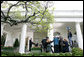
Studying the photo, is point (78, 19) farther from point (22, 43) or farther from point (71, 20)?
point (22, 43)

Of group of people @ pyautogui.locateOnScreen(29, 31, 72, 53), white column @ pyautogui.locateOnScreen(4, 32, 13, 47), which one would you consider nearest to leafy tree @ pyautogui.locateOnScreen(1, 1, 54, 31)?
group of people @ pyautogui.locateOnScreen(29, 31, 72, 53)

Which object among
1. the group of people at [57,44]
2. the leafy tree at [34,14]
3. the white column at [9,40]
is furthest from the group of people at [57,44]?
the white column at [9,40]

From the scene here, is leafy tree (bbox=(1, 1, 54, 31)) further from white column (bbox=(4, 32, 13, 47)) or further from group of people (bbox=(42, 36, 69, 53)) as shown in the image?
white column (bbox=(4, 32, 13, 47))

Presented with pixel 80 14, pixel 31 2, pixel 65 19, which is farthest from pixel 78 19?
pixel 31 2

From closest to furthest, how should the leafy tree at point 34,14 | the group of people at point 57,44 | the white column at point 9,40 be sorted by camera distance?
1. the leafy tree at point 34,14
2. the group of people at point 57,44
3. the white column at point 9,40

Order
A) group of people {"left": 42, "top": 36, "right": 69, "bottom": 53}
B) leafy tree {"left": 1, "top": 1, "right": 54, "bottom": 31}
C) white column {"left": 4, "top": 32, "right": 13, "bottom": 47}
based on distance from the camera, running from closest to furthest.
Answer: leafy tree {"left": 1, "top": 1, "right": 54, "bottom": 31} < group of people {"left": 42, "top": 36, "right": 69, "bottom": 53} < white column {"left": 4, "top": 32, "right": 13, "bottom": 47}

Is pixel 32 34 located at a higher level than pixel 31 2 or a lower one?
lower

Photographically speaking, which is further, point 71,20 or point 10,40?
point 10,40

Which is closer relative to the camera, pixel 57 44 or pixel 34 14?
pixel 34 14

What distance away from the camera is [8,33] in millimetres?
17391

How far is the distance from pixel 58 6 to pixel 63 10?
149cm

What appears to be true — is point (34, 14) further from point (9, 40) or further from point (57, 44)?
point (9, 40)

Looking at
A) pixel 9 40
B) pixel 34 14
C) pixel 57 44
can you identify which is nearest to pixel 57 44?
pixel 57 44

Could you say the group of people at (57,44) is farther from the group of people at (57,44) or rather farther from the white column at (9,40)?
the white column at (9,40)
